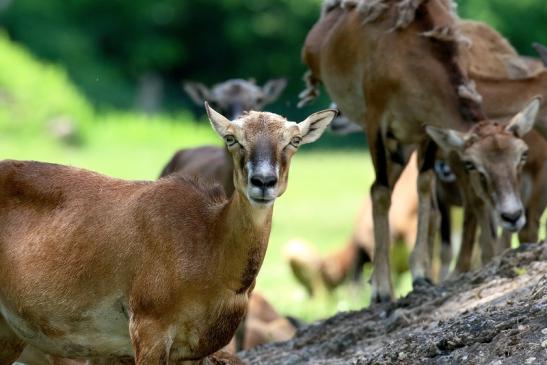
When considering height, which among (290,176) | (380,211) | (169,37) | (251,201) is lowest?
(290,176)

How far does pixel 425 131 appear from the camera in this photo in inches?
440

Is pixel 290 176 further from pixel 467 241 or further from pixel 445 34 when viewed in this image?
pixel 445 34

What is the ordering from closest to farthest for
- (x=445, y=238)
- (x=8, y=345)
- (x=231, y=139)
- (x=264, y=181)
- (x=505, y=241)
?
1. (x=264, y=181)
2. (x=231, y=139)
3. (x=8, y=345)
4. (x=505, y=241)
5. (x=445, y=238)

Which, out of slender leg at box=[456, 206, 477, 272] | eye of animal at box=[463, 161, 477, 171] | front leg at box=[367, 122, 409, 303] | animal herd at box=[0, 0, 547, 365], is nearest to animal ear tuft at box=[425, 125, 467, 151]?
animal herd at box=[0, 0, 547, 365]

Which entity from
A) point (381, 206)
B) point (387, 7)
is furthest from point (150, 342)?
point (387, 7)

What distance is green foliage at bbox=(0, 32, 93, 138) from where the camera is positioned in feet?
97.6

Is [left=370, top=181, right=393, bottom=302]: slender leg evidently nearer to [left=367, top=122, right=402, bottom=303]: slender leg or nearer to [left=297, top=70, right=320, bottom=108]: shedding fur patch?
[left=367, top=122, right=402, bottom=303]: slender leg

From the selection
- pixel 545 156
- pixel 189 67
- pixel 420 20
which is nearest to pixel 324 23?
pixel 420 20

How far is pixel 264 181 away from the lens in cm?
723

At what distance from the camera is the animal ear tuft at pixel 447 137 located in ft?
35.9

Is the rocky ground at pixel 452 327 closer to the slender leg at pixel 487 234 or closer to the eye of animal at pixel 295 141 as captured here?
the slender leg at pixel 487 234

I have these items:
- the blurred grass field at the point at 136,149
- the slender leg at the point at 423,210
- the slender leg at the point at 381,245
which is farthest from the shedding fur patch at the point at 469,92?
the blurred grass field at the point at 136,149

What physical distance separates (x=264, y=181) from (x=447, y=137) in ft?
13.2

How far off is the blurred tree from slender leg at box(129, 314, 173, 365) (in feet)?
103
